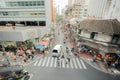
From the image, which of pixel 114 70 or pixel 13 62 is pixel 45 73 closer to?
pixel 13 62

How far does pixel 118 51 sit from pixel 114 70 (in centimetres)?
445

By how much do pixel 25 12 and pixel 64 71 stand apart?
33.2 m

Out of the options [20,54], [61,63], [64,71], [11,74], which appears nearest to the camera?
[11,74]

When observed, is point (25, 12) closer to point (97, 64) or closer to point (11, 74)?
point (11, 74)

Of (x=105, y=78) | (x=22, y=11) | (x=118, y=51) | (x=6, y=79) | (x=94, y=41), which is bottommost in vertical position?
(x=105, y=78)

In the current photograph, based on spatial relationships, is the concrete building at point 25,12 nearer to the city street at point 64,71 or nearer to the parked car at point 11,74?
the city street at point 64,71

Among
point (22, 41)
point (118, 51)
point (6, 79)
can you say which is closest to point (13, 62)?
point (22, 41)

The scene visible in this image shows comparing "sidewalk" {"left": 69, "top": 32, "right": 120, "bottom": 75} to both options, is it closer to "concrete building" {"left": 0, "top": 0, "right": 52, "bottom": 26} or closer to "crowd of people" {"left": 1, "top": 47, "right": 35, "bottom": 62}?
"crowd of people" {"left": 1, "top": 47, "right": 35, "bottom": 62}

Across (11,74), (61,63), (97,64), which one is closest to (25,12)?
(61,63)

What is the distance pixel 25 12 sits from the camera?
4438cm

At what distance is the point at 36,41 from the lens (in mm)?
33062

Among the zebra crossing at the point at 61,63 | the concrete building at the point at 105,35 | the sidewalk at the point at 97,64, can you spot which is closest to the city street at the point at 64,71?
the zebra crossing at the point at 61,63

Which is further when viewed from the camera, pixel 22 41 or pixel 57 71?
pixel 22 41

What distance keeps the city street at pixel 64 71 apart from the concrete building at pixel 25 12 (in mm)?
25348
